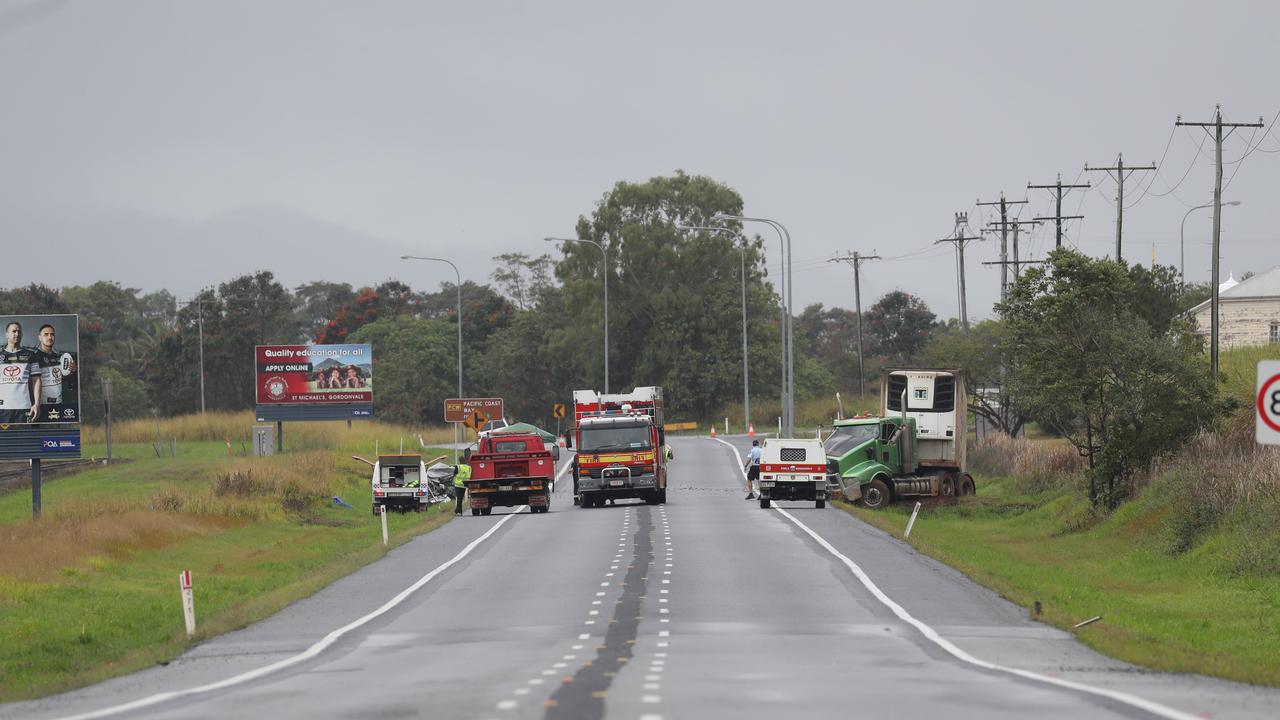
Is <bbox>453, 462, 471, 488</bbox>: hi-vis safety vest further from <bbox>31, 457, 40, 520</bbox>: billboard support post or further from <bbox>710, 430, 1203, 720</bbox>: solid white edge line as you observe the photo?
<bbox>710, 430, 1203, 720</bbox>: solid white edge line

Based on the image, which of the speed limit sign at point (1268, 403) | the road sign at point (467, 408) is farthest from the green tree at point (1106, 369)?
the road sign at point (467, 408)

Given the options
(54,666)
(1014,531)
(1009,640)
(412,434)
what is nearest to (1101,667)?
(1009,640)

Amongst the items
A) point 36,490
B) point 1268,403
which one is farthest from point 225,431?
point 1268,403

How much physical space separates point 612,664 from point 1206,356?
31303mm

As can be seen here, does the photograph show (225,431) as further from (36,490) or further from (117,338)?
(117,338)

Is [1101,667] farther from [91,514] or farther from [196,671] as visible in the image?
[91,514]

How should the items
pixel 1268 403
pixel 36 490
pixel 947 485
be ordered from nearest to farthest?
pixel 1268 403, pixel 36 490, pixel 947 485

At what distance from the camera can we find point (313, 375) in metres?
72.8

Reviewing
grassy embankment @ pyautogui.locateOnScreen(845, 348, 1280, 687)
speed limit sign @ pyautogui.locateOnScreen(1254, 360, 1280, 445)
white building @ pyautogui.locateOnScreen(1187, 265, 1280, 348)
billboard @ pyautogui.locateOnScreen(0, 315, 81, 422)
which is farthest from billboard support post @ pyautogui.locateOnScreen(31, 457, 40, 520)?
white building @ pyautogui.locateOnScreen(1187, 265, 1280, 348)

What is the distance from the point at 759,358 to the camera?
99.4 meters

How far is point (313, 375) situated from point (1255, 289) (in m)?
59.8

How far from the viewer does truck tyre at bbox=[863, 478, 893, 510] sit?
4647 centimetres

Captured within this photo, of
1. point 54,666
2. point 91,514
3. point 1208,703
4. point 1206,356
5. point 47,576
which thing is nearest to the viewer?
point 1208,703

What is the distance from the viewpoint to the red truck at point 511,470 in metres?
42.6
